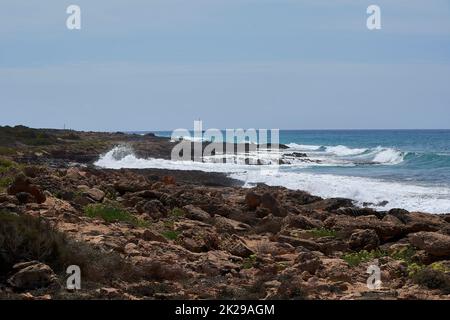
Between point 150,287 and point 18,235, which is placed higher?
point 18,235

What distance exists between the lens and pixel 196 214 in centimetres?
1382

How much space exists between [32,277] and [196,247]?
3.81 metres

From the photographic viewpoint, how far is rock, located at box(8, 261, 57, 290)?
270 inches

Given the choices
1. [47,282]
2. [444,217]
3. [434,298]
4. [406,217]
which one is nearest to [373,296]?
[434,298]

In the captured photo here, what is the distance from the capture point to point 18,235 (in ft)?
24.6

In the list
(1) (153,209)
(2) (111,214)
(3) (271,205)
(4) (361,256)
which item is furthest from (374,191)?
(2) (111,214)

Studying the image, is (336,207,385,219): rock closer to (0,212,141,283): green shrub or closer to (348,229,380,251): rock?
(348,229,380,251): rock

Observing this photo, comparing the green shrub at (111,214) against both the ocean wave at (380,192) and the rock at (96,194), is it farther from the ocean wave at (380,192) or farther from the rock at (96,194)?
the ocean wave at (380,192)

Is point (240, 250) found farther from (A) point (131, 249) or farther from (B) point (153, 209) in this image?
(B) point (153, 209)

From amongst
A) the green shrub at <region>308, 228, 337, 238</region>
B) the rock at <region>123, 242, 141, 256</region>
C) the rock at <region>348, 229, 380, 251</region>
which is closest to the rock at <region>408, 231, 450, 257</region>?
the rock at <region>348, 229, 380, 251</region>

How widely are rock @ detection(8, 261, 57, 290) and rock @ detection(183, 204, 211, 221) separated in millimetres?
6729
